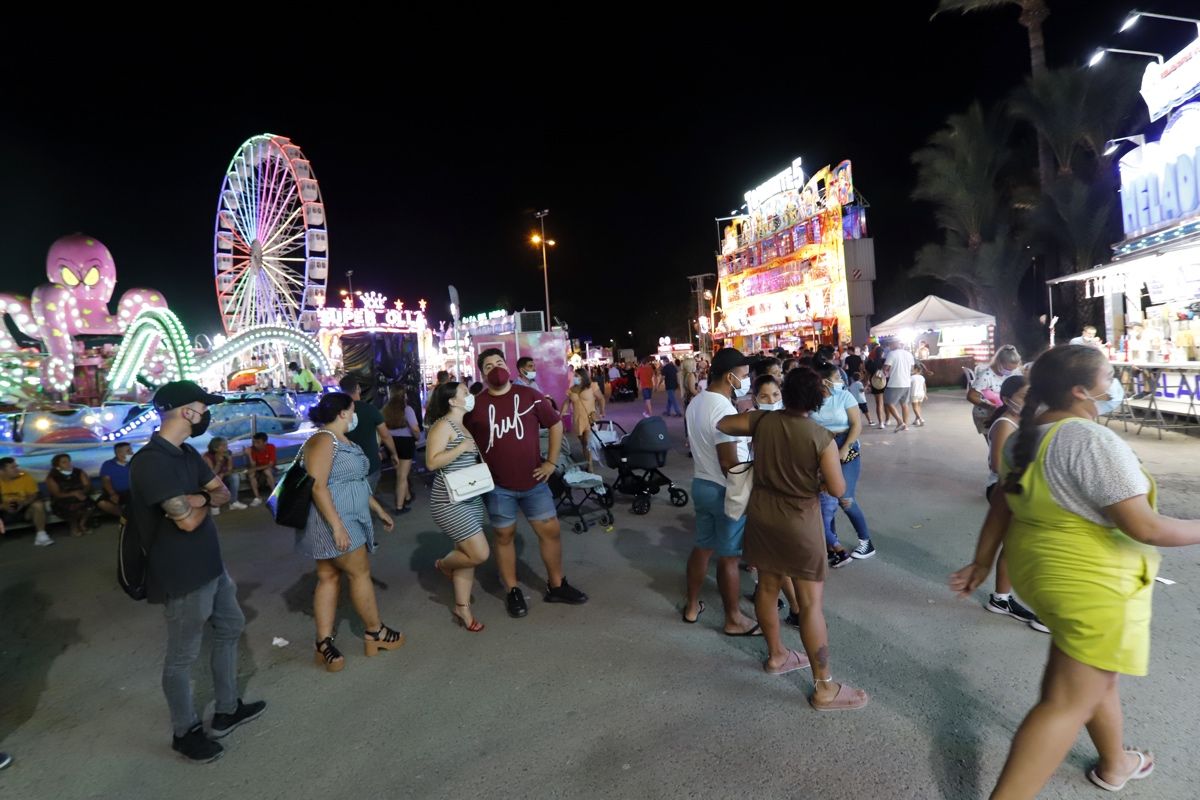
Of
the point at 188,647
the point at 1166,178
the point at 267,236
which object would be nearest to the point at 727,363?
the point at 188,647

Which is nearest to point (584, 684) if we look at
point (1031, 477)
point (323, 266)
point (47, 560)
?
point (1031, 477)

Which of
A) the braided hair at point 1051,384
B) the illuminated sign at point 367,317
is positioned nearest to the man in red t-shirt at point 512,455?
the braided hair at point 1051,384

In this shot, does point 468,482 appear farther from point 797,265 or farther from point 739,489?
point 797,265

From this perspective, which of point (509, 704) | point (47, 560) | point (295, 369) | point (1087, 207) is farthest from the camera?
point (295, 369)

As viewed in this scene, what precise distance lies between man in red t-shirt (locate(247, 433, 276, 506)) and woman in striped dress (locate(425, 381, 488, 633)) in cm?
570

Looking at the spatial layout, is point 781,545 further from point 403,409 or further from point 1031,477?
point 403,409

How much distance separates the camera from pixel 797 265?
1214 inches

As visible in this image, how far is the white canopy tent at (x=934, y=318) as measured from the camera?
62.0ft

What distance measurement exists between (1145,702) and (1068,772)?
777 mm

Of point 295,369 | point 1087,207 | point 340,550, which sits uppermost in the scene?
point 1087,207

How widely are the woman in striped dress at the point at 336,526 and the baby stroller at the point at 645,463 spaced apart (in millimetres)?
3311

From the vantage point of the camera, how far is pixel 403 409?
829 cm

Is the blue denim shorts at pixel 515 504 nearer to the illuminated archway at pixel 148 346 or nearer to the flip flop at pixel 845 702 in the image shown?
the flip flop at pixel 845 702

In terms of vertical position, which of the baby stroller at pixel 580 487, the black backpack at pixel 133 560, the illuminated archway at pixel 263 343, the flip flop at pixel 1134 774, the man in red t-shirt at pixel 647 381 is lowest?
the flip flop at pixel 1134 774
